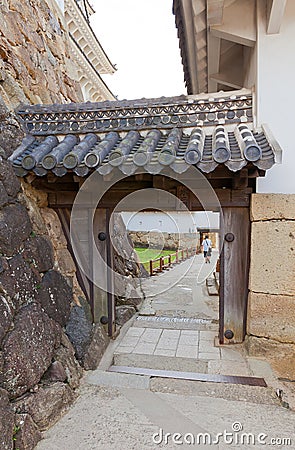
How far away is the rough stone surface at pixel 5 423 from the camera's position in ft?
7.23

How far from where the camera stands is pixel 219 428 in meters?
2.62

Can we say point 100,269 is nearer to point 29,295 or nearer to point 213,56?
point 29,295

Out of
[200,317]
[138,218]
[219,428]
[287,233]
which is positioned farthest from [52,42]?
[138,218]

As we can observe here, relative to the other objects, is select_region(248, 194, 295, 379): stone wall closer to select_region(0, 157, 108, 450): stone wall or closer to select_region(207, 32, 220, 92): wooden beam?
select_region(0, 157, 108, 450): stone wall

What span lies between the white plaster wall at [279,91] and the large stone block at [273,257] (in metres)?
0.49

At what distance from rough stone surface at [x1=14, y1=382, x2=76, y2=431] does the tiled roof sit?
7.01ft

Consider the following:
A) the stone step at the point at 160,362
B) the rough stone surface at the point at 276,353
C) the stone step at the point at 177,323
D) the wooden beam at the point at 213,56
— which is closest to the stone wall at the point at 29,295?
the stone step at the point at 160,362

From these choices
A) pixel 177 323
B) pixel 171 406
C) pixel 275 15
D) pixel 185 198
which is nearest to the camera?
pixel 171 406

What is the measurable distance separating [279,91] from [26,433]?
174 inches

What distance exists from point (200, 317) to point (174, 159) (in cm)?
425

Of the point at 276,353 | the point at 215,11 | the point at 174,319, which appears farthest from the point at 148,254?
the point at 215,11

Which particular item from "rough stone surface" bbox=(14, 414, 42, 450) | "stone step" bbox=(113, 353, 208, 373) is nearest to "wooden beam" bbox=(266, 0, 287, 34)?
"stone step" bbox=(113, 353, 208, 373)

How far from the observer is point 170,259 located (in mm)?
14000

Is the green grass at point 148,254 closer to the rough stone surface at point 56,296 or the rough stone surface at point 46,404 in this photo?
the rough stone surface at point 56,296
